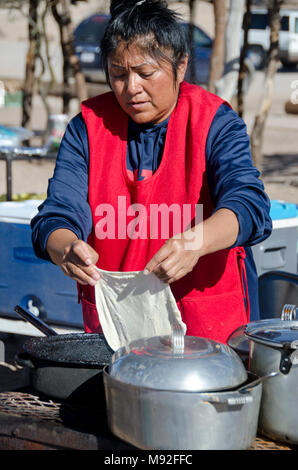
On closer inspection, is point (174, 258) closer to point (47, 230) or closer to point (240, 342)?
point (240, 342)

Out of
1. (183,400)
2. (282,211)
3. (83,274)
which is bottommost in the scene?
(282,211)

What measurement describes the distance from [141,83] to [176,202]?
0.97 feet

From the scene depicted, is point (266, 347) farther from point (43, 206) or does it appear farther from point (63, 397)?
point (43, 206)

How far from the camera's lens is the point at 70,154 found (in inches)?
77.0

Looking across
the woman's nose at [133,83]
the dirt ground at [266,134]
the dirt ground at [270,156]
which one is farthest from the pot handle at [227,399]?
the dirt ground at [270,156]

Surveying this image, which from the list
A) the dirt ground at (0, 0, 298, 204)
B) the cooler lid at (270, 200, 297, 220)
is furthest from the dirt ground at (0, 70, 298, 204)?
the cooler lid at (270, 200, 297, 220)

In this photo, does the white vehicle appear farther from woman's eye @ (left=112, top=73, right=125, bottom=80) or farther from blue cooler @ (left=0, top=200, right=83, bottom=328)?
woman's eye @ (left=112, top=73, right=125, bottom=80)

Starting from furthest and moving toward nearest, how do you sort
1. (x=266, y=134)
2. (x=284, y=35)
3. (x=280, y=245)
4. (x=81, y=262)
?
1. (x=284, y=35)
2. (x=266, y=134)
3. (x=280, y=245)
4. (x=81, y=262)

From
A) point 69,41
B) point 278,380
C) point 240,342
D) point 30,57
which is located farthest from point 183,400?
point 30,57

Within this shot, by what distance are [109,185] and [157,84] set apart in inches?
10.9

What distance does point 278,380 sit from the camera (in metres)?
1.46

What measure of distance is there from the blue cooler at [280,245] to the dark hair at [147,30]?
1852mm

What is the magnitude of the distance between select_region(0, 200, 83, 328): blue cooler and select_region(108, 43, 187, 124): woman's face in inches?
75.2

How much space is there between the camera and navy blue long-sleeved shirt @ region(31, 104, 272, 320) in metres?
1.70
